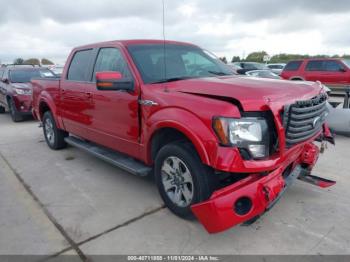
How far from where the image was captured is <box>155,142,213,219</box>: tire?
9.37 ft

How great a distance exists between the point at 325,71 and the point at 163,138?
12.7 metres

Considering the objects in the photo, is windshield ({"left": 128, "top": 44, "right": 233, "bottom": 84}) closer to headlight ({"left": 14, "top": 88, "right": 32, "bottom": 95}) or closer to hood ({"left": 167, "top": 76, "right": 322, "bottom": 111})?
hood ({"left": 167, "top": 76, "right": 322, "bottom": 111})

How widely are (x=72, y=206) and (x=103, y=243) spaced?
0.93 meters

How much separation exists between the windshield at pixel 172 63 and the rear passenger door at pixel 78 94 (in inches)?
39.4

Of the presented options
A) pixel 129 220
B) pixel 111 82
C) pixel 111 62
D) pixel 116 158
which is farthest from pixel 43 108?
pixel 129 220

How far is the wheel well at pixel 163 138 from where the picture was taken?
10.6 ft

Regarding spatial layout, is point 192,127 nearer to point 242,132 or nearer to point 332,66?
point 242,132

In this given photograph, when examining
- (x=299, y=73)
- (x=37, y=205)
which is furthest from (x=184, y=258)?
(x=299, y=73)

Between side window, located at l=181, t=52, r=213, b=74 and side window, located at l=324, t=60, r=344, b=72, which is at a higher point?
side window, located at l=181, t=52, r=213, b=74

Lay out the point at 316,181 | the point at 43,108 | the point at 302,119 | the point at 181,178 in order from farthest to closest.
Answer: the point at 43,108
the point at 316,181
the point at 181,178
the point at 302,119

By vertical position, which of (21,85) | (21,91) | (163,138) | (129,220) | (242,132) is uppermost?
(242,132)

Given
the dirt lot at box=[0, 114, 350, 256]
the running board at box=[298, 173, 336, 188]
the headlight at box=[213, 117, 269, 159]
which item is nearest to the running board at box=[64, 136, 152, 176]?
the dirt lot at box=[0, 114, 350, 256]

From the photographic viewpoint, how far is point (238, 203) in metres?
2.60

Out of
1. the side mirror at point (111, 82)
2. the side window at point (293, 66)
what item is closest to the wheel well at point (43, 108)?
the side mirror at point (111, 82)
